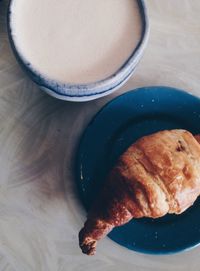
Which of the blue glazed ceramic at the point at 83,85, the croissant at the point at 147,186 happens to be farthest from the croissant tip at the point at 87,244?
the blue glazed ceramic at the point at 83,85

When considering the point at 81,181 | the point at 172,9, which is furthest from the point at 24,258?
the point at 172,9

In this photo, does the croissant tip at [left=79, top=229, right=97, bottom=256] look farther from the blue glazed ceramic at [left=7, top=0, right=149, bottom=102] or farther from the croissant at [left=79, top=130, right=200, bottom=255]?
the blue glazed ceramic at [left=7, top=0, right=149, bottom=102]

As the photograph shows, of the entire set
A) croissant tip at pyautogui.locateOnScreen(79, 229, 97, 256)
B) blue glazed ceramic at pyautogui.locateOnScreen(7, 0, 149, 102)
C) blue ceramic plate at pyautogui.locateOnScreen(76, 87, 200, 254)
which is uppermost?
blue glazed ceramic at pyautogui.locateOnScreen(7, 0, 149, 102)

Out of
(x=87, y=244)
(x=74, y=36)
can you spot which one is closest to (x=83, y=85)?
(x=74, y=36)

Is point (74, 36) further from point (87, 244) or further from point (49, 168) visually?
point (87, 244)

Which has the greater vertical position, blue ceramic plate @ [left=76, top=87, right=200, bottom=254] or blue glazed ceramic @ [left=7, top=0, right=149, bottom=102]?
blue glazed ceramic @ [left=7, top=0, right=149, bottom=102]

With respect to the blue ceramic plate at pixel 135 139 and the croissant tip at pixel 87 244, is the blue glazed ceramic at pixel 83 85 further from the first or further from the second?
the croissant tip at pixel 87 244

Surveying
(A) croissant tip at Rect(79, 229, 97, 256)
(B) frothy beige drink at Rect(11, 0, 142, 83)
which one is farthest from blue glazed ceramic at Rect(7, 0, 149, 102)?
(A) croissant tip at Rect(79, 229, 97, 256)
